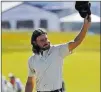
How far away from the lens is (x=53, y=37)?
603cm

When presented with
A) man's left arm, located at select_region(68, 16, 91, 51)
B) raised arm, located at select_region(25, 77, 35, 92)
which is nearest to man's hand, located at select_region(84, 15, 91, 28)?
man's left arm, located at select_region(68, 16, 91, 51)

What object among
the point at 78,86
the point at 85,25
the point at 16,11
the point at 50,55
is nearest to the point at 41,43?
the point at 50,55

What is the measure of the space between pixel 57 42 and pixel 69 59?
0.94 ft

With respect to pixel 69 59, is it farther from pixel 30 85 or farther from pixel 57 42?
pixel 30 85

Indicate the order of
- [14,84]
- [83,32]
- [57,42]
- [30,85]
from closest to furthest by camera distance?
[83,32]
[30,85]
[14,84]
[57,42]

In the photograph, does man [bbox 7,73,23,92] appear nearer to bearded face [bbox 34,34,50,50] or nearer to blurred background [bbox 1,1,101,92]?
blurred background [bbox 1,1,101,92]

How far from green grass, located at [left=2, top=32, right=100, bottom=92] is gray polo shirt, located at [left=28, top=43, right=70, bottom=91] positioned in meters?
3.14

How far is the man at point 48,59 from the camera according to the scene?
2.37 m

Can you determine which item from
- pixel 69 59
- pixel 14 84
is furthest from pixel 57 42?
pixel 14 84

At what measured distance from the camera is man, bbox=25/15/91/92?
2373 mm

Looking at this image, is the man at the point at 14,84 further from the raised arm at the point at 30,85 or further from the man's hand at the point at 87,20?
the man's hand at the point at 87,20

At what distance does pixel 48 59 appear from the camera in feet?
7.87

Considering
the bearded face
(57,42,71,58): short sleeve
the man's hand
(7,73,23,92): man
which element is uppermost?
the man's hand

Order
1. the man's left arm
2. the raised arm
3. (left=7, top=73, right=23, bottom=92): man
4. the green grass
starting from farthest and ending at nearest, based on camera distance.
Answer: the green grass, (left=7, top=73, right=23, bottom=92): man, the raised arm, the man's left arm
